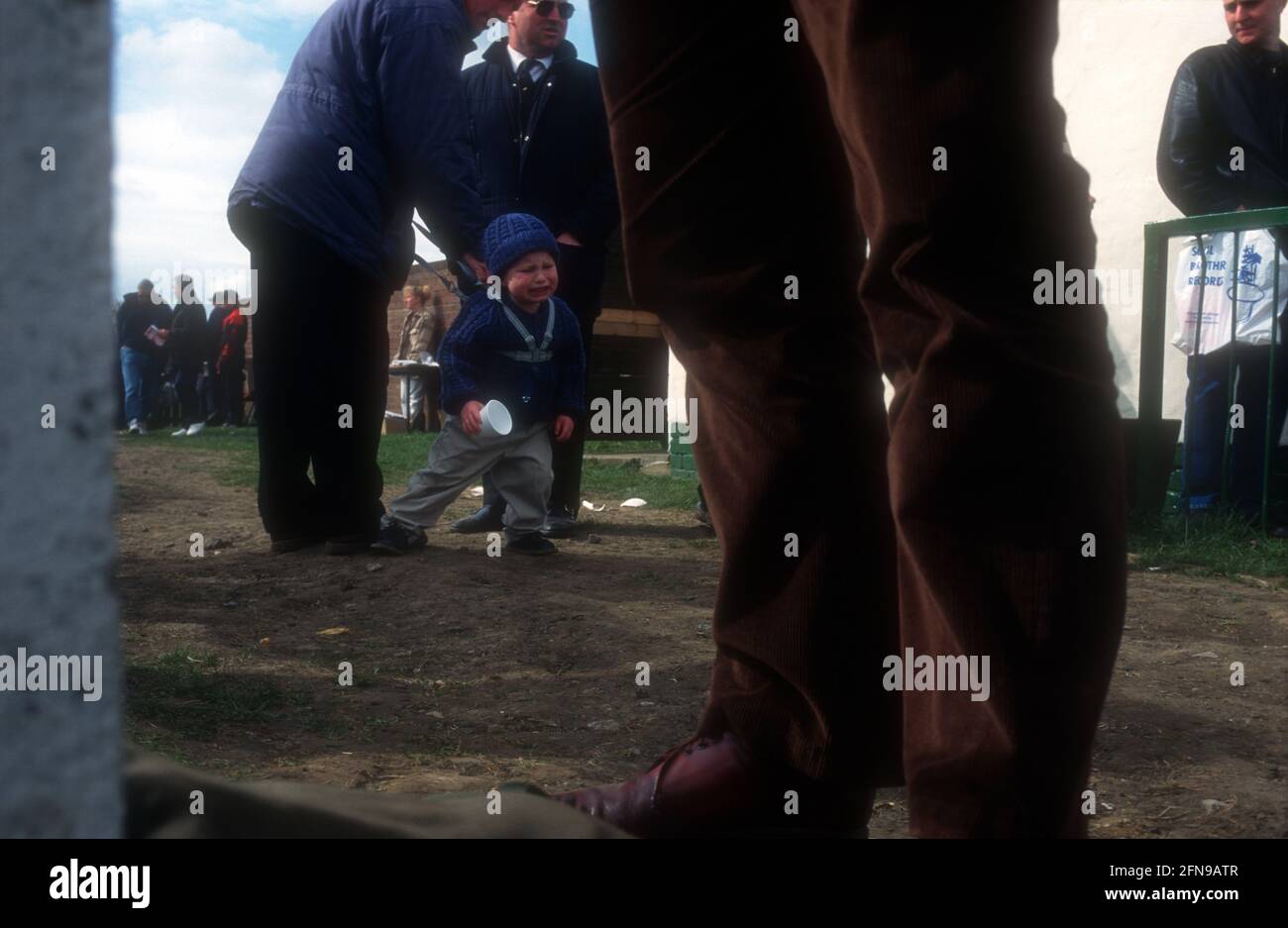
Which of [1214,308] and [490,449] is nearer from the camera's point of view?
[490,449]

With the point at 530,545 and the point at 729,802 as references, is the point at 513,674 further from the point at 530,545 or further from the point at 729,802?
the point at 530,545

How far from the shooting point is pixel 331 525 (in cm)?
432

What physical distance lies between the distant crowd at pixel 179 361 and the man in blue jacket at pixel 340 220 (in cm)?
1006

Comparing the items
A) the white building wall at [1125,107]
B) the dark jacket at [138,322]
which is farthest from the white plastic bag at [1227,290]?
the dark jacket at [138,322]

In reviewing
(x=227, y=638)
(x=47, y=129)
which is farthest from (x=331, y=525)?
(x=47, y=129)

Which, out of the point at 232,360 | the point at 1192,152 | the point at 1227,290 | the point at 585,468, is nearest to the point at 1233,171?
the point at 1192,152

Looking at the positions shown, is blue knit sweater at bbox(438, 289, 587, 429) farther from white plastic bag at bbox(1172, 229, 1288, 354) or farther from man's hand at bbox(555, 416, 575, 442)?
white plastic bag at bbox(1172, 229, 1288, 354)

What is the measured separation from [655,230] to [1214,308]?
4.59 metres

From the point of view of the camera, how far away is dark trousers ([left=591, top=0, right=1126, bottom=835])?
119cm

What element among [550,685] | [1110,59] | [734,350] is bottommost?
[550,685]

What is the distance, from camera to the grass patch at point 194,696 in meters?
2.29

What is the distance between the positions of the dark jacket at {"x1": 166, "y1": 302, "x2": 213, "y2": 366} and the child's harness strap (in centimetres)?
1261
